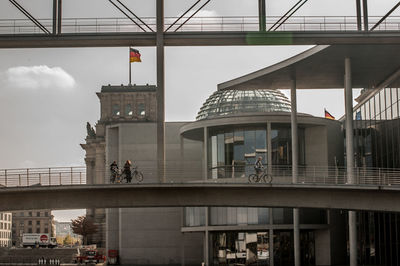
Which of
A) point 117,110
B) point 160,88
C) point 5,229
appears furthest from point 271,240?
point 5,229

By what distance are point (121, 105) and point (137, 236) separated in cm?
6821

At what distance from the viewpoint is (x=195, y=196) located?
136 ft

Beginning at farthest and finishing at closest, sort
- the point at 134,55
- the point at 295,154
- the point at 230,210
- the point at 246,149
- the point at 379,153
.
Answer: the point at 134,55, the point at 230,210, the point at 246,149, the point at 295,154, the point at 379,153

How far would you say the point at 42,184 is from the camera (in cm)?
4119

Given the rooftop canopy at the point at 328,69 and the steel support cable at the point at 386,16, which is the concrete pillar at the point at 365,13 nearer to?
the steel support cable at the point at 386,16

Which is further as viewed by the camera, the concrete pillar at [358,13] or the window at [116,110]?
the window at [116,110]

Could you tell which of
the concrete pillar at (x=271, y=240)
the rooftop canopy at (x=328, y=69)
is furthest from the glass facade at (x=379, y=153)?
the concrete pillar at (x=271, y=240)

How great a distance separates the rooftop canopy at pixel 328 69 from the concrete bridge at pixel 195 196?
42.9ft

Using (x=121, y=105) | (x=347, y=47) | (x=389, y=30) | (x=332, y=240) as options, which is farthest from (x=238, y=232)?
(x=121, y=105)

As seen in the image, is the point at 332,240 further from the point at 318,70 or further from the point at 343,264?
the point at 318,70

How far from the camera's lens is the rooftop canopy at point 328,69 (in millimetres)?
51562

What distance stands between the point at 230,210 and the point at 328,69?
15.3 meters

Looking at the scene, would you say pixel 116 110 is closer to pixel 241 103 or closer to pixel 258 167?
pixel 241 103

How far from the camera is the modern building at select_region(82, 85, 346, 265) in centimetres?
6406
